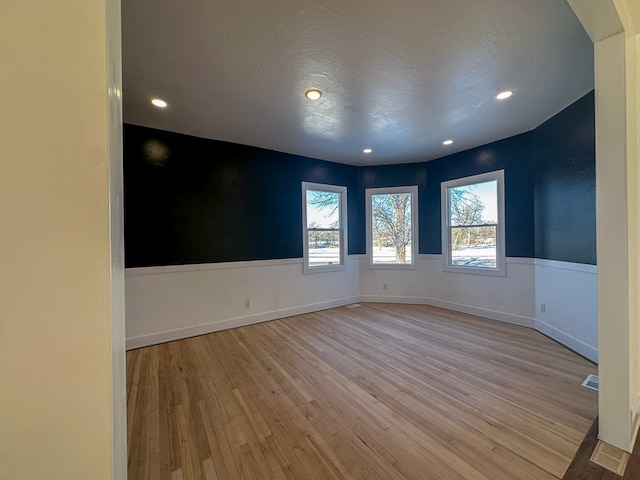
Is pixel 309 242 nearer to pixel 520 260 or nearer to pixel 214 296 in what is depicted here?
pixel 214 296

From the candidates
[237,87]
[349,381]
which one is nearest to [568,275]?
[349,381]

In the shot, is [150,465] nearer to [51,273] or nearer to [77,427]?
[77,427]

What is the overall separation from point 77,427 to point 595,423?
2723 millimetres

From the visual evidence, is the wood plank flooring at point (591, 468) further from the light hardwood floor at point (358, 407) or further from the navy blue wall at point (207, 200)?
the navy blue wall at point (207, 200)

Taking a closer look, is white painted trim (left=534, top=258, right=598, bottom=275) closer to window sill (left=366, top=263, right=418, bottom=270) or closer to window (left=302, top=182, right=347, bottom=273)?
window sill (left=366, top=263, right=418, bottom=270)

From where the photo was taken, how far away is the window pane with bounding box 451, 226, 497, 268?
156 inches

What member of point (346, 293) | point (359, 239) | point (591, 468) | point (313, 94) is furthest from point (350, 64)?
point (346, 293)

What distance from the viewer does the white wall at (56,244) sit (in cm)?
34

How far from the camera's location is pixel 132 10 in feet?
5.13

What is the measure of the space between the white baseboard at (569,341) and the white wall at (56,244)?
3793 mm

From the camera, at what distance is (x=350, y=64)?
206 centimetres

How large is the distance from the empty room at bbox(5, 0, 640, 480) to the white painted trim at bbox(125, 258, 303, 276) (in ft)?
0.09

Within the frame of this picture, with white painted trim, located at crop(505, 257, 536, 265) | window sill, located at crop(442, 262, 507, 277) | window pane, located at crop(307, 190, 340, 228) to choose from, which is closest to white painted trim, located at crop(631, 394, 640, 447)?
white painted trim, located at crop(505, 257, 536, 265)

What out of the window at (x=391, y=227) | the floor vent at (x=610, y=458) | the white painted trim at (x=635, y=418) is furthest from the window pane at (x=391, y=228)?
the floor vent at (x=610, y=458)
